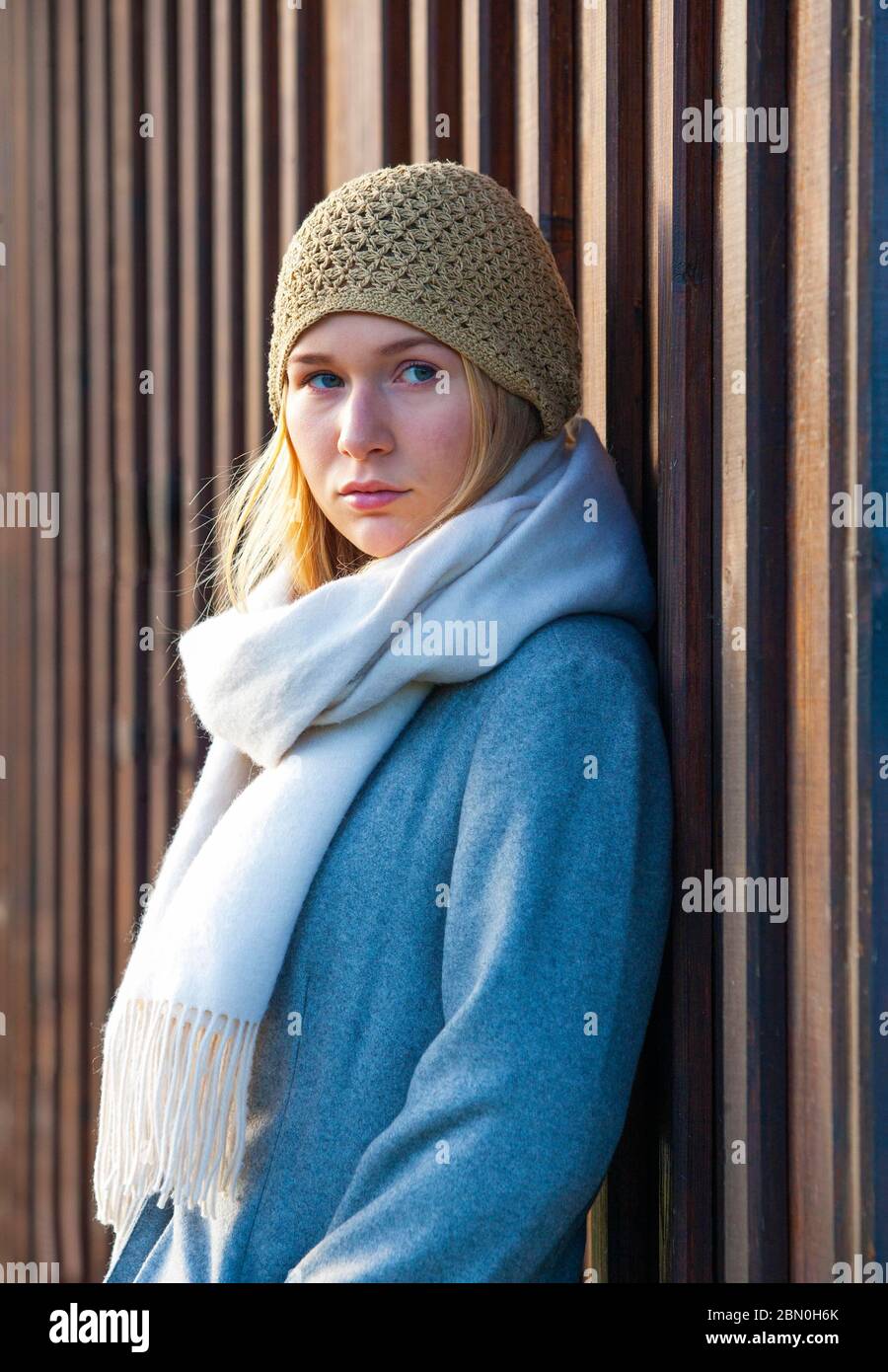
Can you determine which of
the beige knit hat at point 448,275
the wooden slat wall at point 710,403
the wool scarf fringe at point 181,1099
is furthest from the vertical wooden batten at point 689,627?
the wool scarf fringe at point 181,1099

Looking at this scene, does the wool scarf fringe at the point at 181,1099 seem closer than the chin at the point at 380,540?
Yes

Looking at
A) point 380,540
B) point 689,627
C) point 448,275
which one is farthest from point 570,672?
point 448,275

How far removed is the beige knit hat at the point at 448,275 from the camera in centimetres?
157

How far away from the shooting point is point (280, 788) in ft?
5.10

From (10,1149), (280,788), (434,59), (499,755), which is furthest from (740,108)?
(10,1149)

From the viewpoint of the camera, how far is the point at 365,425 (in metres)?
1.57

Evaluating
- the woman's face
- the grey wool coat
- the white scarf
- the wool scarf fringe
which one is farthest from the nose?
the wool scarf fringe

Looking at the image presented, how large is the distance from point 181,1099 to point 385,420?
29.5 inches

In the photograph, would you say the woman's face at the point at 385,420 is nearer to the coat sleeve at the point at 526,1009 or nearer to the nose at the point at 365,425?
the nose at the point at 365,425

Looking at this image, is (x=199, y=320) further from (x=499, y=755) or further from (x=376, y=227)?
(x=499, y=755)

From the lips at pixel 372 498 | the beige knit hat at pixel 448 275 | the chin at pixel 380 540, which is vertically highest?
the beige knit hat at pixel 448 275

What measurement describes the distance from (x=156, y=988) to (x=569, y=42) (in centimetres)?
137

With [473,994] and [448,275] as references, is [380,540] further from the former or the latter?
[473,994]

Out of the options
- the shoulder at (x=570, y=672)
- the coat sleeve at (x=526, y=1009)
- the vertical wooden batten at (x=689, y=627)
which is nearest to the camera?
the coat sleeve at (x=526, y=1009)
